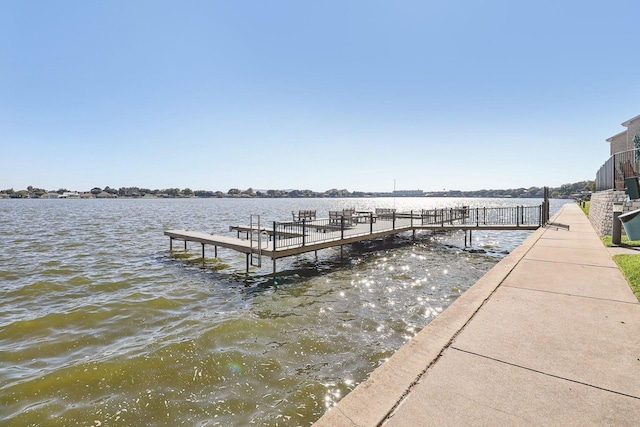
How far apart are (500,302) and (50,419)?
24.5 ft

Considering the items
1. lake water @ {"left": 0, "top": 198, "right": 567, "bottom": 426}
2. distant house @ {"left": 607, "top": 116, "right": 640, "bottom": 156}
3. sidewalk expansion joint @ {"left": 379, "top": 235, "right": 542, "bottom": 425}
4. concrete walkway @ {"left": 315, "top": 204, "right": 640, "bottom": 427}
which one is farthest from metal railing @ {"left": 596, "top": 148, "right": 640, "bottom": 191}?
sidewalk expansion joint @ {"left": 379, "top": 235, "right": 542, "bottom": 425}

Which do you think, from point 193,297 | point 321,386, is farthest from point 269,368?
point 193,297

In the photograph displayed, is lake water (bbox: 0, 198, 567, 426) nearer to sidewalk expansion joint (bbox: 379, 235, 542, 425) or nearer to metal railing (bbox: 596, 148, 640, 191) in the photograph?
sidewalk expansion joint (bbox: 379, 235, 542, 425)

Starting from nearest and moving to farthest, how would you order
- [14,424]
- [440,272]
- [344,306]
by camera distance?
[14,424] < [344,306] < [440,272]

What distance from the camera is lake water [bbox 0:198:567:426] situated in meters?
5.06

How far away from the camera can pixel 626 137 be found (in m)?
28.5

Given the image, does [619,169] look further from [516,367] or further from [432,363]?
[432,363]

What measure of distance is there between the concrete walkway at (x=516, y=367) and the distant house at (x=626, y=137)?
73.4 feet

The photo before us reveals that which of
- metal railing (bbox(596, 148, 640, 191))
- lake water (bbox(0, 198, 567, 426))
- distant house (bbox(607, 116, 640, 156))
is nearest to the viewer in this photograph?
lake water (bbox(0, 198, 567, 426))

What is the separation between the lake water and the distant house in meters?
21.7

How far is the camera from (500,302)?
5.55m

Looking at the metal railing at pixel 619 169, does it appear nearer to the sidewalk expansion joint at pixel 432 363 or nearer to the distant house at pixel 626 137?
the distant house at pixel 626 137

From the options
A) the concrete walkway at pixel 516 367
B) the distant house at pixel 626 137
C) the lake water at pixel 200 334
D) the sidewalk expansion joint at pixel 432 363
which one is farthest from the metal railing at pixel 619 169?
the sidewalk expansion joint at pixel 432 363

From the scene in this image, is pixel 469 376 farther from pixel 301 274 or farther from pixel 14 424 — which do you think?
pixel 301 274
